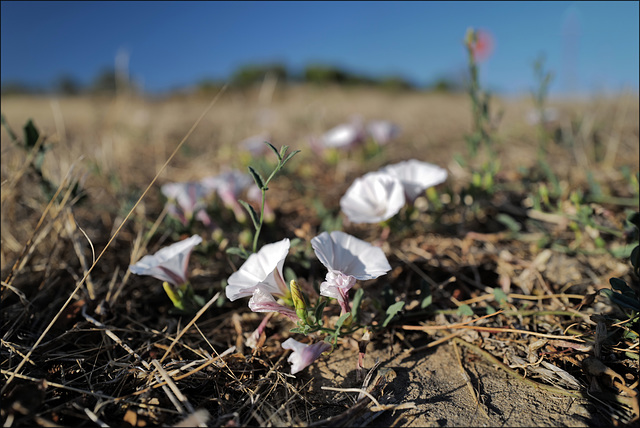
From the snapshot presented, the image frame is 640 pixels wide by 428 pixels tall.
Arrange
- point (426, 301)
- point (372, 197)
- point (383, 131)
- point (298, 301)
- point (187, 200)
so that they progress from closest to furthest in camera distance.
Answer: point (298, 301)
point (426, 301)
point (372, 197)
point (187, 200)
point (383, 131)

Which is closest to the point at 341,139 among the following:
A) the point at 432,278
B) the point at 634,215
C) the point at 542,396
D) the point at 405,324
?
the point at 432,278

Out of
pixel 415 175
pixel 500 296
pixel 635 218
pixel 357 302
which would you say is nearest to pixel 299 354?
pixel 357 302

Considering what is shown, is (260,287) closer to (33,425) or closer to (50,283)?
(33,425)

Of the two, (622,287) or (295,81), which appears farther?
(295,81)

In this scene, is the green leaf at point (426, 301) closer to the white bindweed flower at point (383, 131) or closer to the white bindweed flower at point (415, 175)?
the white bindweed flower at point (415, 175)

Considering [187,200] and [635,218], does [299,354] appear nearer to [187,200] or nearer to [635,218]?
[187,200]
